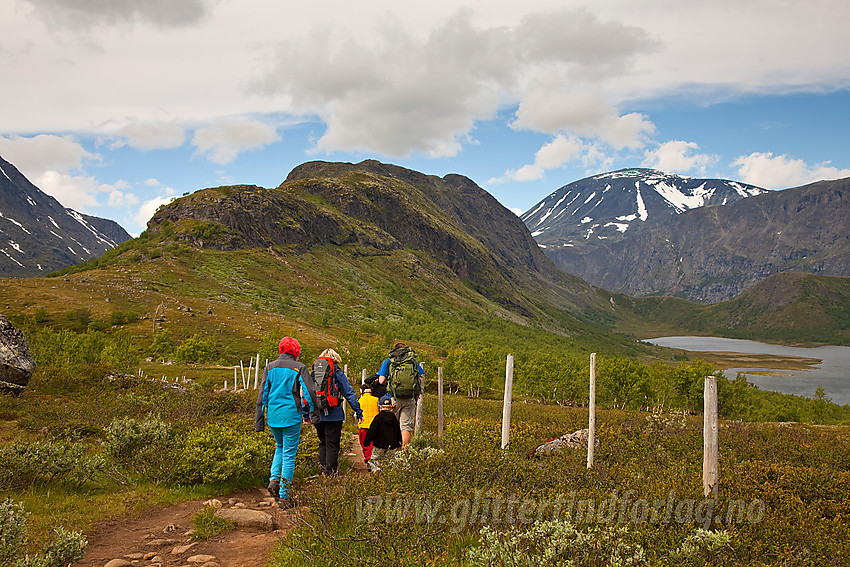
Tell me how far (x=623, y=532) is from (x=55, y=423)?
14.1 m

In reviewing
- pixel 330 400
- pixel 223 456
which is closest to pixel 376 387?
pixel 330 400

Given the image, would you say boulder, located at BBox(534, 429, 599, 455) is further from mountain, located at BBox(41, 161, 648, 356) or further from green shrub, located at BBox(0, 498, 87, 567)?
mountain, located at BBox(41, 161, 648, 356)

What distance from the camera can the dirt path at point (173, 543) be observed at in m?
6.18

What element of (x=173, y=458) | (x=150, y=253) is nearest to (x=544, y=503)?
(x=173, y=458)

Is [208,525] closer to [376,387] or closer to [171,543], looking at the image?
[171,543]

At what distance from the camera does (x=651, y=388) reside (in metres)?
62.0

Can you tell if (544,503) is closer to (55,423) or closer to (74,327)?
(55,423)

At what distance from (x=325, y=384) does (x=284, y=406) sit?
3.14ft

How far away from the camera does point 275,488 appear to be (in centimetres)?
884

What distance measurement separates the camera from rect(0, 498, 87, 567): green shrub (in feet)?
16.6

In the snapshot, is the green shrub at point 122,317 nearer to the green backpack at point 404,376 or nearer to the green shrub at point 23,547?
the green backpack at point 404,376

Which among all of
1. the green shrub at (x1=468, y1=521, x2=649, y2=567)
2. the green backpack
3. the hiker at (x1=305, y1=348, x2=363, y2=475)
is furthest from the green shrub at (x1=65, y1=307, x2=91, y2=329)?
the green shrub at (x1=468, y1=521, x2=649, y2=567)

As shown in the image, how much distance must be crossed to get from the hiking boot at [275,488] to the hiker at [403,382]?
322cm

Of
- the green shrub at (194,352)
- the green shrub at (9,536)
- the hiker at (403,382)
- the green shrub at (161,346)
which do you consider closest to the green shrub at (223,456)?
the hiker at (403,382)
